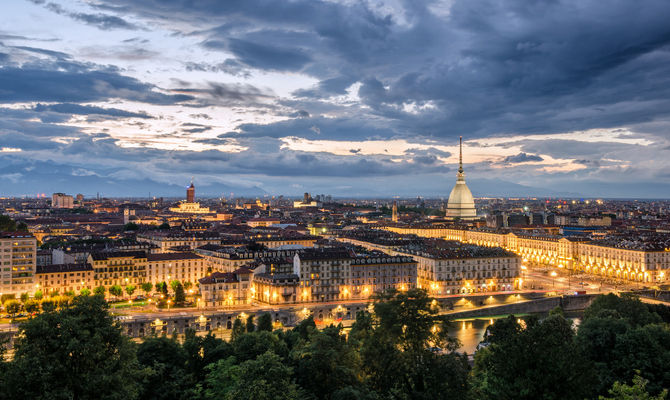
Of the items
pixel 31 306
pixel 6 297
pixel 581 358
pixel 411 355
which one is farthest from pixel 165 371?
pixel 6 297

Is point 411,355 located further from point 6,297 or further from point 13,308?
point 6,297

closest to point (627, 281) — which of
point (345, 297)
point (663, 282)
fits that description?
point (663, 282)

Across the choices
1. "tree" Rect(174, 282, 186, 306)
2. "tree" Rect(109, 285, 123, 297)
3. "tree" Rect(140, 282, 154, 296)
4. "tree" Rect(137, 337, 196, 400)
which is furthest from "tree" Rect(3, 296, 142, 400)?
"tree" Rect(140, 282, 154, 296)

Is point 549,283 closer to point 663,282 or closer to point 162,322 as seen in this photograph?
point 663,282

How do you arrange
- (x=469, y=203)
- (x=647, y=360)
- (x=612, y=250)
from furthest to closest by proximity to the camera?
(x=469, y=203) → (x=612, y=250) → (x=647, y=360)

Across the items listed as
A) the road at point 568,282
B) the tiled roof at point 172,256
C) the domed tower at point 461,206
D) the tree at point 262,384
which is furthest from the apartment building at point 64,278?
the domed tower at point 461,206
